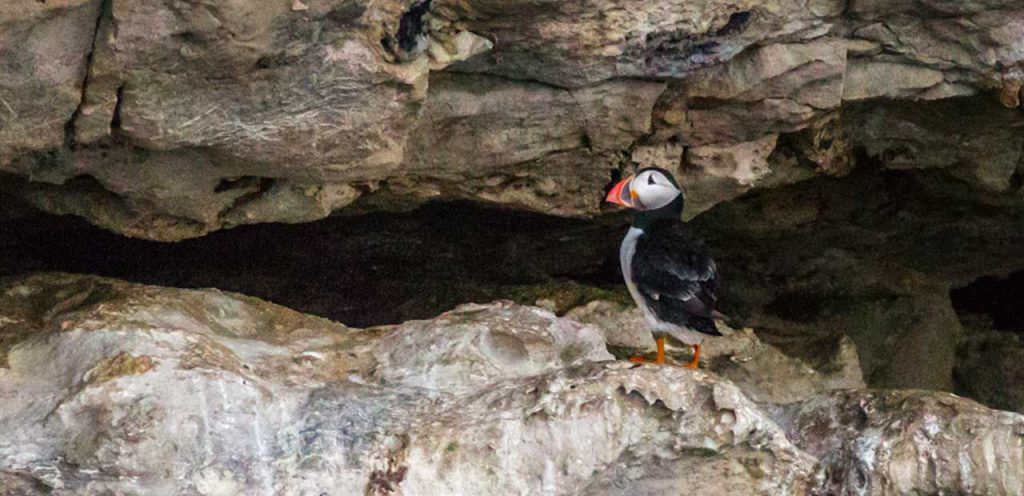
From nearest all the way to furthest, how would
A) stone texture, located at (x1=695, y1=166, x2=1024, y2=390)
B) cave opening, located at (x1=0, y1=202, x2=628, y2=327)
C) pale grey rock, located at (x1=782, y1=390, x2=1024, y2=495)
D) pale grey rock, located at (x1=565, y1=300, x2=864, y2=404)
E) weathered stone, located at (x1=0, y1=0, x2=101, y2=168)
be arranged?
weathered stone, located at (x1=0, y1=0, x2=101, y2=168) < pale grey rock, located at (x1=782, y1=390, x2=1024, y2=495) < cave opening, located at (x1=0, y1=202, x2=628, y2=327) < pale grey rock, located at (x1=565, y1=300, x2=864, y2=404) < stone texture, located at (x1=695, y1=166, x2=1024, y2=390)

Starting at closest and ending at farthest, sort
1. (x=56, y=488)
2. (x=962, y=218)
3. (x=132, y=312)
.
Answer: (x=56, y=488) < (x=132, y=312) < (x=962, y=218)

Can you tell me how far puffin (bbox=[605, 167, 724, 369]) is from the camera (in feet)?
Result: 19.4

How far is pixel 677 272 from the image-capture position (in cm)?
593

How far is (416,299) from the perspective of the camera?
7289mm

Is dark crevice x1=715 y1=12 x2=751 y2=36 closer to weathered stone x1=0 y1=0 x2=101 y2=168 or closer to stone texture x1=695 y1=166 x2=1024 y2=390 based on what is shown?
stone texture x1=695 y1=166 x2=1024 y2=390

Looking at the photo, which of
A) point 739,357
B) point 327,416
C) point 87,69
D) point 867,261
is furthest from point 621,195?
point 867,261

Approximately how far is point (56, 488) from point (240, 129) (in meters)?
1.45

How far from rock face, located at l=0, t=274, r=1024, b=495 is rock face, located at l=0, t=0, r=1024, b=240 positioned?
61 cm

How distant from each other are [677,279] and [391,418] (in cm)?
161

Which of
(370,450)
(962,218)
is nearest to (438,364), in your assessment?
(370,450)

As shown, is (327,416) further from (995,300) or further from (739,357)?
(995,300)

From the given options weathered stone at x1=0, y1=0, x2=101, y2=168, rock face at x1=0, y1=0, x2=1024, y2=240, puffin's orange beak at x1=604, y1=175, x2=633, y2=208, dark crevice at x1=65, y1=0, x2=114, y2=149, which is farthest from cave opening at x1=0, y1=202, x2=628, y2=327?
weathered stone at x1=0, y1=0, x2=101, y2=168

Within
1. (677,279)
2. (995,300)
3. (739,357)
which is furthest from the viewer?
(995,300)

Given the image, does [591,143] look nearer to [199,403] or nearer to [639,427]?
[639,427]
